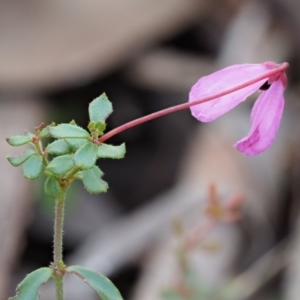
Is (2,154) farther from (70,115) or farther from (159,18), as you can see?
(159,18)

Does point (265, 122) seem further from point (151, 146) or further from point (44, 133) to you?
point (151, 146)

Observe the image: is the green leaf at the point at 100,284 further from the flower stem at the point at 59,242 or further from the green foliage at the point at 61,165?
the green foliage at the point at 61,165

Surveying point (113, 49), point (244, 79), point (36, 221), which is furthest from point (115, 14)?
point (244, 79)

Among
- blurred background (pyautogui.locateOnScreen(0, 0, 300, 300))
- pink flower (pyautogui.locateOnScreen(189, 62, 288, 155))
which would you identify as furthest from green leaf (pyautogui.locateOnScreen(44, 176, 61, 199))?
blurred background (pyautogui.locateOnScreen(0, 0, 300, 300))

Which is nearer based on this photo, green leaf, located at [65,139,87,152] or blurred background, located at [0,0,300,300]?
green leaf, located at [65,139,87,152]

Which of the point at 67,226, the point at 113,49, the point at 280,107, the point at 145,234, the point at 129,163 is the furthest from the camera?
the point at 113,49

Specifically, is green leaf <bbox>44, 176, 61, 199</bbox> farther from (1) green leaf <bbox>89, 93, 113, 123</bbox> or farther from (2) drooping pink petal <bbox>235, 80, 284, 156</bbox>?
(2) drooping pink petal <bbox>235, 80, 284, 156</bbox>

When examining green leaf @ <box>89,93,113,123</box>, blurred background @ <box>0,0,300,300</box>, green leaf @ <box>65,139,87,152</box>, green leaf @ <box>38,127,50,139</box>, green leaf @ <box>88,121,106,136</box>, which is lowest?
green leaf @ <box>65,139,87,152</box>

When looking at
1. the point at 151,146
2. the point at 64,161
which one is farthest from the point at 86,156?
the point at 151,146
